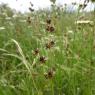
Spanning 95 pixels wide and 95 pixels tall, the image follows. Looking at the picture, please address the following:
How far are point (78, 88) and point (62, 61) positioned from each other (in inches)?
18.1

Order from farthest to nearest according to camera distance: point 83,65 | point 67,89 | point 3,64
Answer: point 3,64, point 83,65, point 67,89

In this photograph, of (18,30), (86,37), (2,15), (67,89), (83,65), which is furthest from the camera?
(2,15)

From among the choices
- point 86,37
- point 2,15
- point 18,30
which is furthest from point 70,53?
point 2,15

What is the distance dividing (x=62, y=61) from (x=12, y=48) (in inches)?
38.6

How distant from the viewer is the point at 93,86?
173 cm

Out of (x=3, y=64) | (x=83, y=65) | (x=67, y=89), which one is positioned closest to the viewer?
(x=67, y=89)

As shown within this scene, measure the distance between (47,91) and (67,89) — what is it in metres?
0.16

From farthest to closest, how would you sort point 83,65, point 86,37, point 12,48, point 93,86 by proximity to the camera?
point 12,48 → point 86,37 → point 83,65 → point 93,86

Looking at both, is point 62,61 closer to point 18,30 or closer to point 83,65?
point 83,65

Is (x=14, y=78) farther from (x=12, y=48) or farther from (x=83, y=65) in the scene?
(x=12, y=48)

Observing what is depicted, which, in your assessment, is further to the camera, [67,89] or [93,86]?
[67,89]

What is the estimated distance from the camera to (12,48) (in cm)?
306

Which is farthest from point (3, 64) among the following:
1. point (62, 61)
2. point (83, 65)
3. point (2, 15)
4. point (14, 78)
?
point (2, 15)

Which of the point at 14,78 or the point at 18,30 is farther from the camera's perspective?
the point at 18,30
